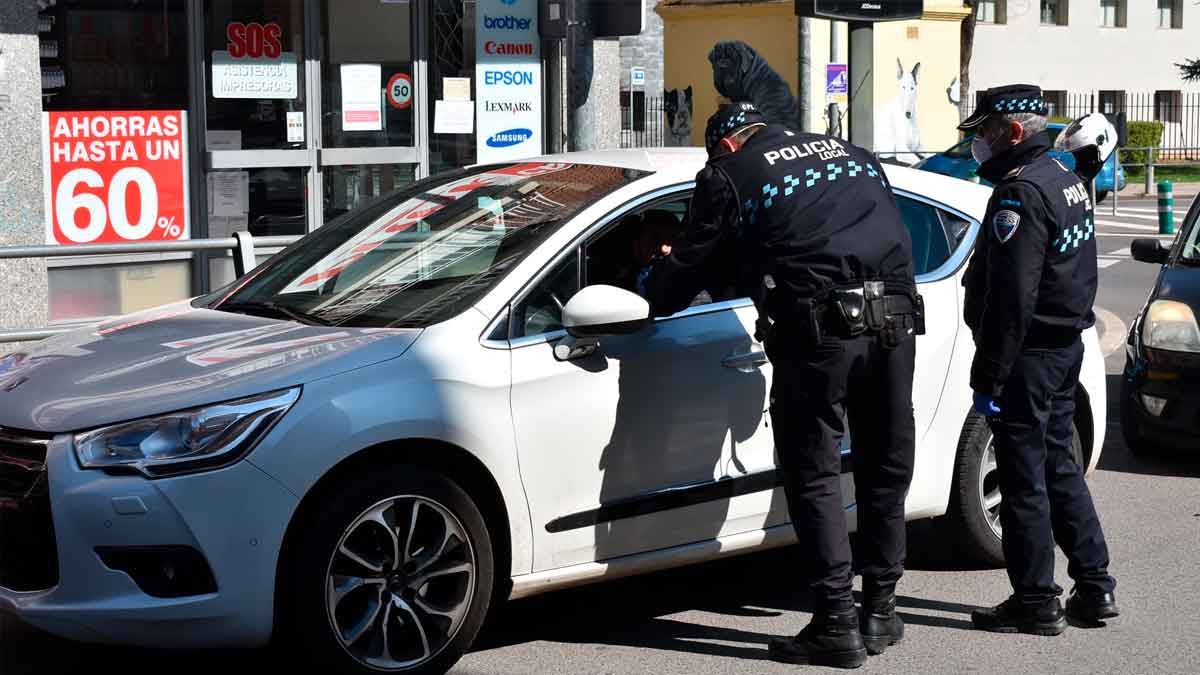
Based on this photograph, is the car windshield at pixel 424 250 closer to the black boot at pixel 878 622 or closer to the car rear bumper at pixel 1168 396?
the black boot at pixel 878 622

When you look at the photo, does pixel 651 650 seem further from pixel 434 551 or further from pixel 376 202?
pixel 376 202

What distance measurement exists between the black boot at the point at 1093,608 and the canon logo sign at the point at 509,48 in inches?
313

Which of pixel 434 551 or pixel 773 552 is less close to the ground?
pixel 434 551

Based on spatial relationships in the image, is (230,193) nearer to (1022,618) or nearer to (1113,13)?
(1022,618)

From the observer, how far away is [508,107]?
12.6 metres

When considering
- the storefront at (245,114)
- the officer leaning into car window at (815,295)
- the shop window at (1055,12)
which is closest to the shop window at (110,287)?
the storefront at (245,114)

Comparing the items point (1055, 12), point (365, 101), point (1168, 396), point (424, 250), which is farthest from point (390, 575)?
point (1055, 12)

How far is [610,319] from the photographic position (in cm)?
492

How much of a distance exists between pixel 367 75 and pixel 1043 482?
7.61m

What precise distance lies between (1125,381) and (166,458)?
17.9 feet

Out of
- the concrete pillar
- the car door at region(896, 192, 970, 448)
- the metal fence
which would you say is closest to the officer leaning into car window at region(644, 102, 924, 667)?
the car door at region(896, 192, 970, 448)

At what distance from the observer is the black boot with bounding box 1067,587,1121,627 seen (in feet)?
18.0

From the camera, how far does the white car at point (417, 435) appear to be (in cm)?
443

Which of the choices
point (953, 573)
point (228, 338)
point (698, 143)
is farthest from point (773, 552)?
point (698, 143)
